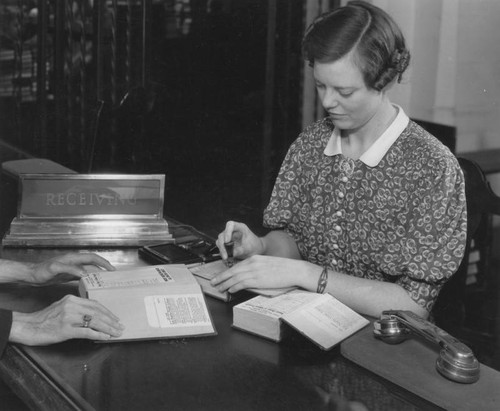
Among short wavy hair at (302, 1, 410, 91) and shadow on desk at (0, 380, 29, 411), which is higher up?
short wavy hair at (302, 1, 410, 91)

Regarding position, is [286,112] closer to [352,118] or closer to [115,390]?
[352,118]

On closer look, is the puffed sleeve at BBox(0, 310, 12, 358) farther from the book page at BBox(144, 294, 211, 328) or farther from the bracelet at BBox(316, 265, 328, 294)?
the bracelet at BBox(316, 265, 328, 294)

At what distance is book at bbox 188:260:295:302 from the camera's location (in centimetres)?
193

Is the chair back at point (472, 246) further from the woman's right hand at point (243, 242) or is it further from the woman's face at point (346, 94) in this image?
the woman's right hand at point (243, 242)

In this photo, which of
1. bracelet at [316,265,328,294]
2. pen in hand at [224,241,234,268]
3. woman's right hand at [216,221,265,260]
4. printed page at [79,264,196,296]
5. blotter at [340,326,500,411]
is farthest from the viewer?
woman's right hand at [216,221,265,260]

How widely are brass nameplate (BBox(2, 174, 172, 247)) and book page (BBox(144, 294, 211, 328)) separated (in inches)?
25.6

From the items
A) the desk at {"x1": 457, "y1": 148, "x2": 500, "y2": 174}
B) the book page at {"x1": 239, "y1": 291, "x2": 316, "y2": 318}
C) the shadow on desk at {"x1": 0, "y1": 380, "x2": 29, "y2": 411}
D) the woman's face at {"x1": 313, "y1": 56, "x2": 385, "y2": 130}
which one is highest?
the woman's face at {"x1": 313, "y1": 56, "x2": 385, "y2": 130}

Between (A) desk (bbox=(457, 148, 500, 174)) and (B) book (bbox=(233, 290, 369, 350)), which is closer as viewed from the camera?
(B) book (bbox=(233, 290, 369, 350))

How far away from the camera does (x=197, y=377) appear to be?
Result: 1.54 m

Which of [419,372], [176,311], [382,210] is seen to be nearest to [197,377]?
[176,311]

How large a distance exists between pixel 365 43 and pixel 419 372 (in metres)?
0.93

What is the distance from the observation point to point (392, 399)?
1470 millimetres

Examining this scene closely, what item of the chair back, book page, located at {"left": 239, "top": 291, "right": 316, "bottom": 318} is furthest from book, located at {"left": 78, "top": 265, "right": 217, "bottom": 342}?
the chair back

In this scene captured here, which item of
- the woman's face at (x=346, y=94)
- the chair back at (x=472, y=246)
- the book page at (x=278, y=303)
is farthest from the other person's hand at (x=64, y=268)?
the chair back at (x=472, y=246)
